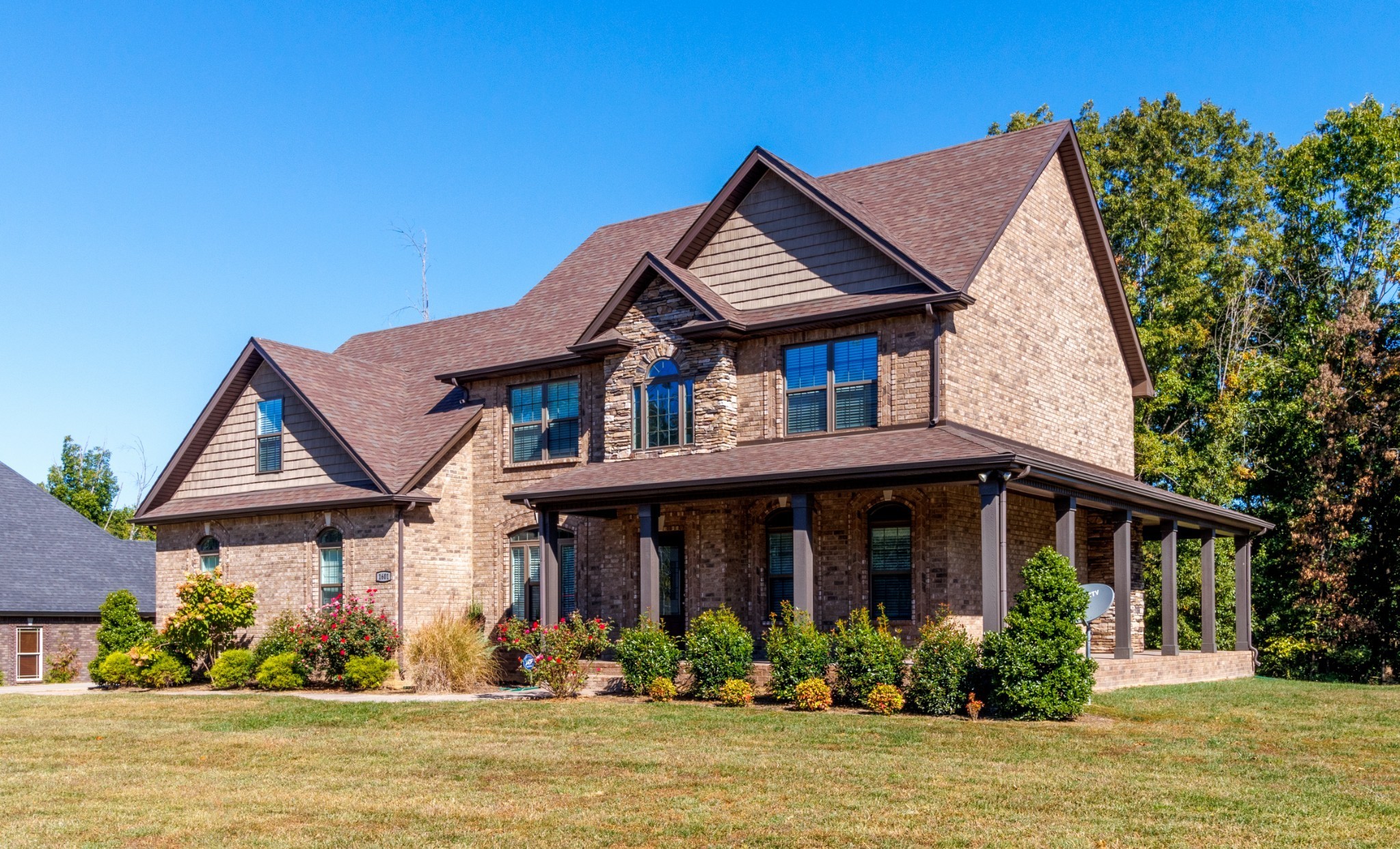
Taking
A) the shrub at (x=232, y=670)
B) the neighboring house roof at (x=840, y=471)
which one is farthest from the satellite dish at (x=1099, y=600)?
the shrub at (x=232, y=670)

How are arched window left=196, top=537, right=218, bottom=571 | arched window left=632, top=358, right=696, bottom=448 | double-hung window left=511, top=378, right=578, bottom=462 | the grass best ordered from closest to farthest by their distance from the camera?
1. the grass
2. arched window left=632, top=358, right=696, bottom=448
3. double-hung window left=511, top=378, right=578, bottom=462
4. arched window left=196, top=537, right=218, bottom=571

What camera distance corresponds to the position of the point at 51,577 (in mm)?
36906

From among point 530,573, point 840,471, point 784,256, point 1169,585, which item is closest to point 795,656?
point 840,471

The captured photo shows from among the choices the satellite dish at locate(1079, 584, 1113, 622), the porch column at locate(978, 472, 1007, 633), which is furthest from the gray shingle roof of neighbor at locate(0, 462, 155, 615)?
the satellite dish at locate(1079, 584, 1113, 622)

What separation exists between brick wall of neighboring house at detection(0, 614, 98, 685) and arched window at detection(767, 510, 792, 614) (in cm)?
2036

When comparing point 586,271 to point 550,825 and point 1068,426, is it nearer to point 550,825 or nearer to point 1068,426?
point 1068,426

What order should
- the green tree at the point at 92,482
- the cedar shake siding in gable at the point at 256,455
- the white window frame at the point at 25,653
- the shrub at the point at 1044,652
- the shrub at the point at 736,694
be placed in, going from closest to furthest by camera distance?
the shrub at the point at 1044,652, the shrub at the point at 736,694, the cedar shake siding in gable at the point at 256,455, the white window frame at the point at 25,653, the green tree at the point at 92,482

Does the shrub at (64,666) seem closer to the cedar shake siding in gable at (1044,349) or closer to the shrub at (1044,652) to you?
the cedar shake siding in gable at (1044,349)

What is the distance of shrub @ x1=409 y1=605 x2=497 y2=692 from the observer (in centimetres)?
2439

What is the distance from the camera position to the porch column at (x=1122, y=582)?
22.7m

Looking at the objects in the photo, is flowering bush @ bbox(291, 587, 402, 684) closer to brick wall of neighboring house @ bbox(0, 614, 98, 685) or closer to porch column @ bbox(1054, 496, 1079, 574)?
brick wall of neighboring house @ bbox(0, 614, 98, 685)

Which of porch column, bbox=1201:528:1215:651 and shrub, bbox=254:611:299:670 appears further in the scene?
porch column, bbox=1201:528:1215:651

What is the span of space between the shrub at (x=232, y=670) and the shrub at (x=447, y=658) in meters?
4.08

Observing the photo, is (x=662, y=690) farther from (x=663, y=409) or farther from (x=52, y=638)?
(x=52, y=638)
